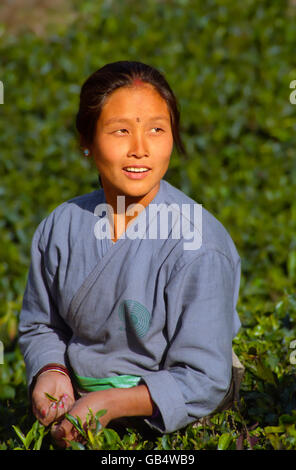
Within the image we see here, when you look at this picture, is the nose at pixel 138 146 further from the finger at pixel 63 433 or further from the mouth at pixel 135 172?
the finger at pixel 63 433

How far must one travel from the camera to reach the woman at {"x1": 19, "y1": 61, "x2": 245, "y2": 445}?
7.59 ft

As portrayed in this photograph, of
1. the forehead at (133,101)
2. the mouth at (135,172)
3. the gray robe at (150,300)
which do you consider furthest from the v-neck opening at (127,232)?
the forehead at (133,101)

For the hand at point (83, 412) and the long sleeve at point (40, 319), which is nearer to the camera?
the hand at point (83, 412)

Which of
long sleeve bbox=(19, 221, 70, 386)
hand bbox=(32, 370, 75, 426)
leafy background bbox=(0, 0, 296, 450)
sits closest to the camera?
hand bbox=(32, 370, 75, 426)

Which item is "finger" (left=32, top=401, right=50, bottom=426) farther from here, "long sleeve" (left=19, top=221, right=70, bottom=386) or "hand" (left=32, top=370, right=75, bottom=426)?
"long sleeve" (left=19, top=221, right=70, bottom=386)

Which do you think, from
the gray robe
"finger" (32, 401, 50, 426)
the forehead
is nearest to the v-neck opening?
the gray robe

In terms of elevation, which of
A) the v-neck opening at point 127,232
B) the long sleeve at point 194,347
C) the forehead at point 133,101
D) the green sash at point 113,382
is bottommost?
the green sash at point 113,382

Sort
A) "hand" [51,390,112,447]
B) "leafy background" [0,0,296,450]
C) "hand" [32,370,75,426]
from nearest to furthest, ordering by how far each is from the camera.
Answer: "hand" [51,390,112,447]
"hand" [32,370,75,426]
"leafy background" [0,0,296,450]

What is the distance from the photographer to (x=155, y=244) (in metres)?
2.43

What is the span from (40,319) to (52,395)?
13.1 inches

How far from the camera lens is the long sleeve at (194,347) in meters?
2.29

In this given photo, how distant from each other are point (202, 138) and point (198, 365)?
11.9 ft

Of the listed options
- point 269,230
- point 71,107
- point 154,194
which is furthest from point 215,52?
point 154,194
